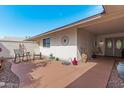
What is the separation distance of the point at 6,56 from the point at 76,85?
10.0 metres

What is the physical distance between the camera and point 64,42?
30.6 ft

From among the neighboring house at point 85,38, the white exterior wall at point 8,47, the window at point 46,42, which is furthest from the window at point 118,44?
the white exterior wall at point 8,47

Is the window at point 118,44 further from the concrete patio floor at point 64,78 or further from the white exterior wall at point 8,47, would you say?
the white exterior wall at point 8,47

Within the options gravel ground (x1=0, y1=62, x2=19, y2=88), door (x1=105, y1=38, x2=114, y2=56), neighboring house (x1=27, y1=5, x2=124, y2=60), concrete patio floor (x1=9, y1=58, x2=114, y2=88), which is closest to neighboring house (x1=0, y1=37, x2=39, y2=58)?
neighboring house (x1=27, y1=5, x2=124, y2=60)

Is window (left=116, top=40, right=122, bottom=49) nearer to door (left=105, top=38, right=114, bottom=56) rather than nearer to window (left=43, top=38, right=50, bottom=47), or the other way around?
door (left=105, top=38, right=114, bottom=56)

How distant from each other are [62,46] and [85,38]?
6.72 feet

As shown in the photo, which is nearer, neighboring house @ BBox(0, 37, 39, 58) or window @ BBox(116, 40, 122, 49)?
neighboring house @ BBox(0, 37, 39, 58)

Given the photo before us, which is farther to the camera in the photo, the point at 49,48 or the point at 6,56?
the point at 6,56

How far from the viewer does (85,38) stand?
980 cm

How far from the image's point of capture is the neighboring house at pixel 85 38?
6.88m

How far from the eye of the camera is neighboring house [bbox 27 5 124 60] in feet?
22.6

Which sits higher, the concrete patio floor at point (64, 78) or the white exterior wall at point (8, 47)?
the white exterior wall at point (8, 47)
